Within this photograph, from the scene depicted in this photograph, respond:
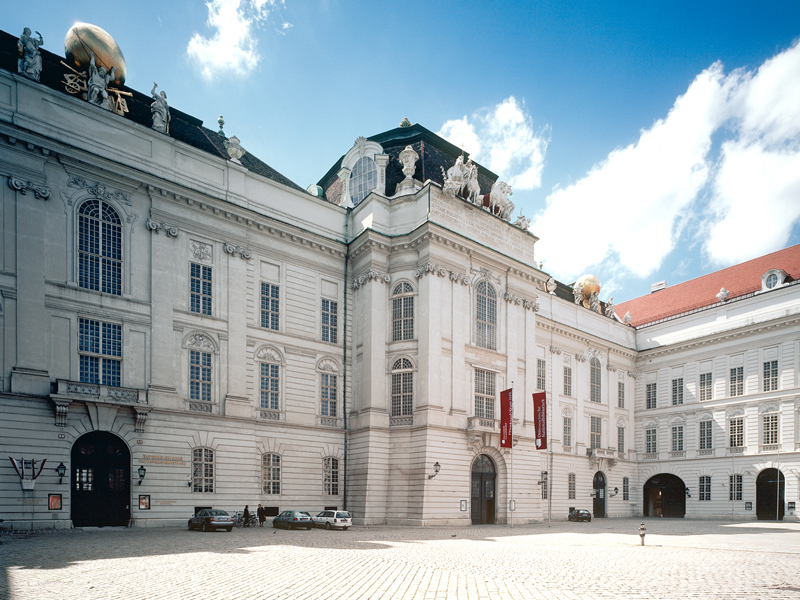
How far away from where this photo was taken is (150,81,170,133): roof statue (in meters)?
32.7

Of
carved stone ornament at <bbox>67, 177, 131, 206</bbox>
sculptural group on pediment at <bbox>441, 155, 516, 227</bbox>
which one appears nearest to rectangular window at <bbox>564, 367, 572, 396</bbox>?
sculptural group on pediment at <bbox>441, 155, 516, 227</bbox>

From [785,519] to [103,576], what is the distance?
4941cm

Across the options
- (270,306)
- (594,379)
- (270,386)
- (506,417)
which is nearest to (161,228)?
(270,306)

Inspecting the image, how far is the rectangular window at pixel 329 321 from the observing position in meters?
37.8

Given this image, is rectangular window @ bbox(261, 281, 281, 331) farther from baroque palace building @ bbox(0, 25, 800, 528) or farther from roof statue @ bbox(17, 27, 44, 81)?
roof statue @ bbox(17, 27, 44, 81)

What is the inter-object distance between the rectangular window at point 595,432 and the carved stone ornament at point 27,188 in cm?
4607

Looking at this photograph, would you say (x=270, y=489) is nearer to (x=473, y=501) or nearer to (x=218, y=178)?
(x=473, y=501)

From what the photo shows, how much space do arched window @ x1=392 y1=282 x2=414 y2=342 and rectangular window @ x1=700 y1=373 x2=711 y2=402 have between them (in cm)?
3177

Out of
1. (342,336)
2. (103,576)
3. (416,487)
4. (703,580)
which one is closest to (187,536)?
(103,576)

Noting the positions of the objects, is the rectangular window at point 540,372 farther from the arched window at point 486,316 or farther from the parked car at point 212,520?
the parked car at point 212,520

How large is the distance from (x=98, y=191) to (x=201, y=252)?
6.03 metres

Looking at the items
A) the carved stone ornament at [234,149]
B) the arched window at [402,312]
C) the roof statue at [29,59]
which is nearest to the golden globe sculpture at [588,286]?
the arched window at [402,312]

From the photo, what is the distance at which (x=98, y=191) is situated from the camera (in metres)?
29.5

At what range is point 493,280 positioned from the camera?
40.3 m
